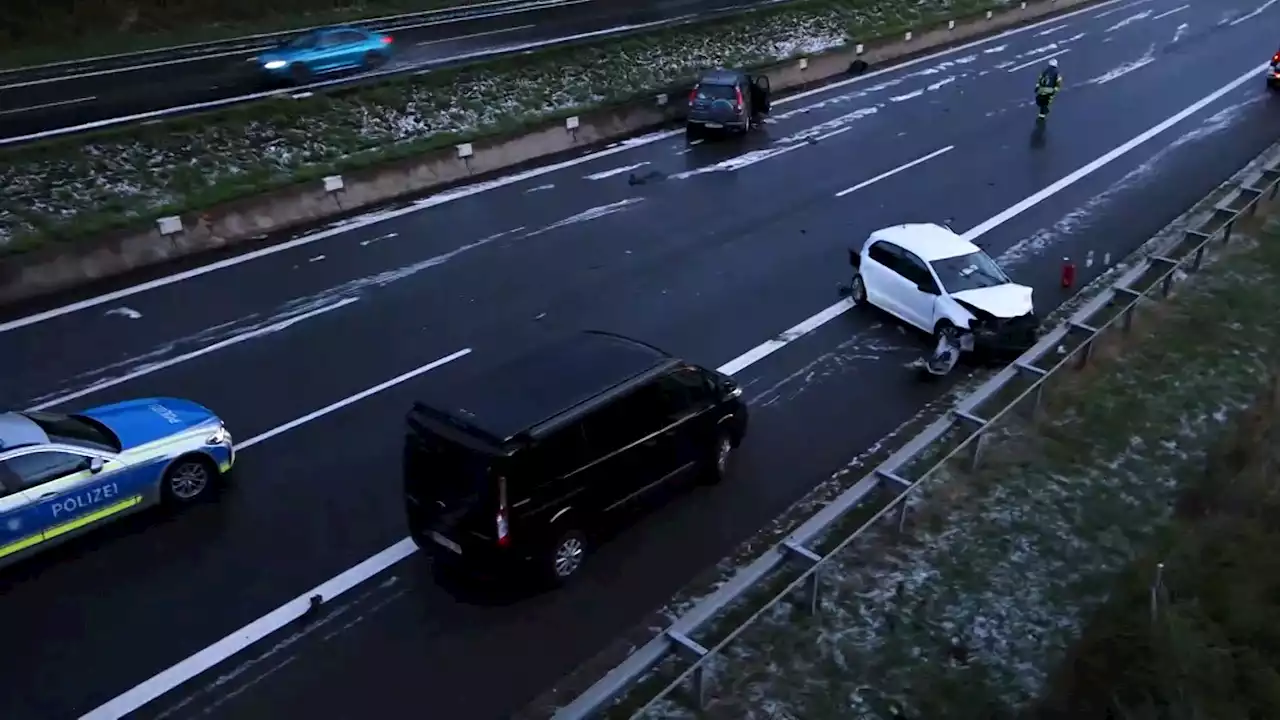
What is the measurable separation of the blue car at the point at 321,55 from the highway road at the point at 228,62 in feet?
1.68

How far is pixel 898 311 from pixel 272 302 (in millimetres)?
9723

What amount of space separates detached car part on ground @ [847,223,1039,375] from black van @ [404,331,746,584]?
5.36m

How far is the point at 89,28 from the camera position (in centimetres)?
3316

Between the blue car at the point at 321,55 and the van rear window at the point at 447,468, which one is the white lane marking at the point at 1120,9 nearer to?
the blue car at the point at 321,55

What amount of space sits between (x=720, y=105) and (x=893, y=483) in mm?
16821

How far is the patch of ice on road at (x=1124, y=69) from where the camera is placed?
110ft

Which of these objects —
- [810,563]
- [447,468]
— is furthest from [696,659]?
[447,468]

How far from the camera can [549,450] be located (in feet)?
31.3

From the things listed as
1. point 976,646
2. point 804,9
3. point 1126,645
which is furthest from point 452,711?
point 804,9

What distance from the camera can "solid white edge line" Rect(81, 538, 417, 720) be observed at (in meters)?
8.70

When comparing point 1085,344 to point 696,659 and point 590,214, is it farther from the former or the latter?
point 590,214

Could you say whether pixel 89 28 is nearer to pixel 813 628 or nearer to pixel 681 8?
pixel 681 8

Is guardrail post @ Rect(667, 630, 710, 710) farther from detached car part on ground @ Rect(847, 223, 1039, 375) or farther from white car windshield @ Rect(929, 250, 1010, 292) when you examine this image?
white car windshield @ Rect(929, 250, 1010, 292)

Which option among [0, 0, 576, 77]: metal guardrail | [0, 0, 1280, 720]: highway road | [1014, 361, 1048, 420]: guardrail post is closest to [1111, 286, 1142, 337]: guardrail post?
[0, 0, 1280, 720]: highway road
